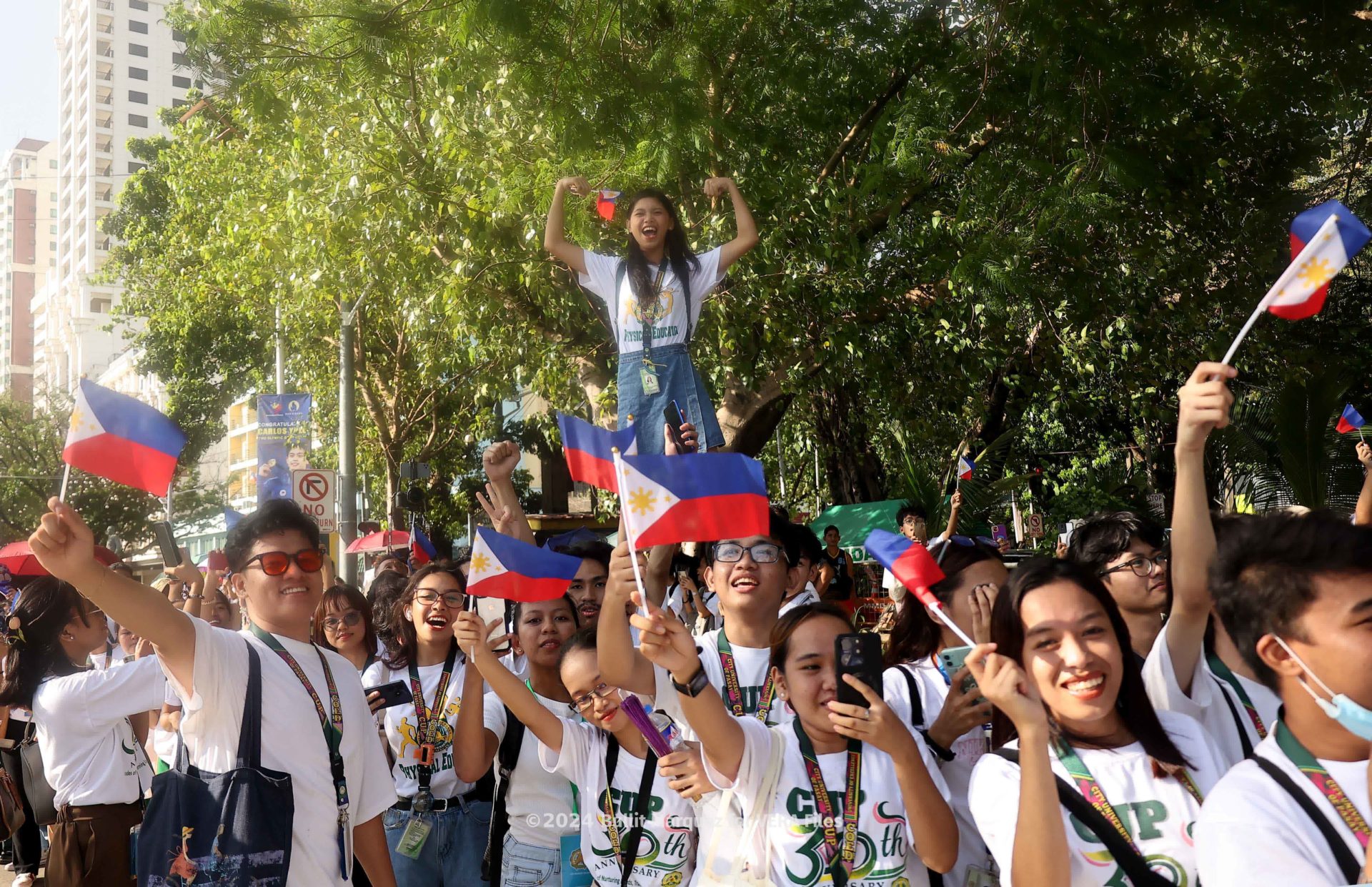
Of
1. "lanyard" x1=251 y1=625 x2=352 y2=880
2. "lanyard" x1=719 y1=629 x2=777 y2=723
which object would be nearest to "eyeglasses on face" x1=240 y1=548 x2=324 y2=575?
"lanyard" x1=251 y1=625 x2=352 y2=880

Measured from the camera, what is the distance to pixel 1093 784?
267 cm

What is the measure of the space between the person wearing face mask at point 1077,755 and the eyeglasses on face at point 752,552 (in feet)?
3.63

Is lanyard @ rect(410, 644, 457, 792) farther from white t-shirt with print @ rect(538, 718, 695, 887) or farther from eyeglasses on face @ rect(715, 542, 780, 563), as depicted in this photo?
eyeglasses on face @ rect(715, 542, 780, 563)

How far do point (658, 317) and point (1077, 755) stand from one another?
3.06m

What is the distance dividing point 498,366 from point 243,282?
6745 millimetres

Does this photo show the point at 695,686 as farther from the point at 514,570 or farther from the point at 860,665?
the point at 514,570

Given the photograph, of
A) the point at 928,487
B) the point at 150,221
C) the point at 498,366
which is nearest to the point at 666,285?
the point at 498,366

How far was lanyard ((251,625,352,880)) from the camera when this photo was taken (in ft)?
10.8

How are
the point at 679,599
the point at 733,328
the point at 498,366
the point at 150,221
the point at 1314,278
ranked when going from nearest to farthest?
the point at 1314,278 → the point at 679,599 → the point at 733,328 → the point at 498,366 → the point at 150,221

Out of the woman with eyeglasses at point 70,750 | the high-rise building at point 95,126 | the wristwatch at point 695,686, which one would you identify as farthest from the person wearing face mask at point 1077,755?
the high-rise building at point 95,126

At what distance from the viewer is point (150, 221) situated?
29.9 metres

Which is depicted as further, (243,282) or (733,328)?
(243,282)

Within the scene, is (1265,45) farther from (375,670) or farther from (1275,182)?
(375,670)

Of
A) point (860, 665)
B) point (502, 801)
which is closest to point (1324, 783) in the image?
point (860, 665)
